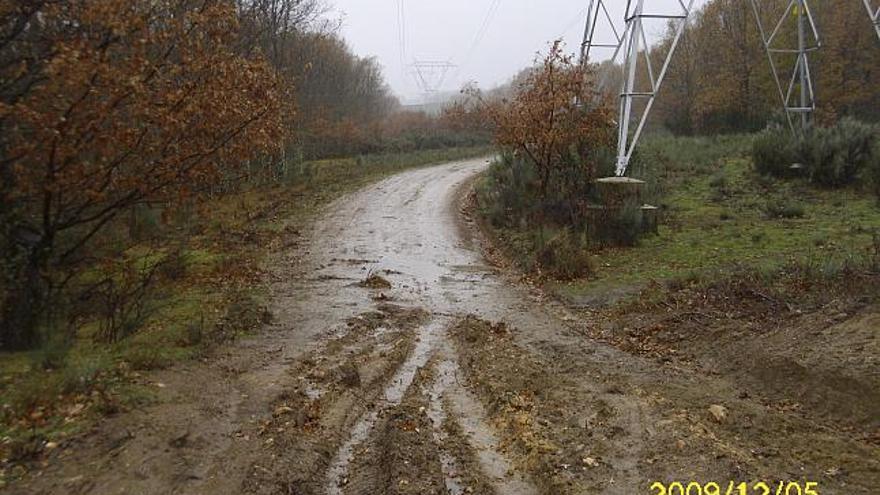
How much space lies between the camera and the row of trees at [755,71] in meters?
36.8

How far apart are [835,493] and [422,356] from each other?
4486 millimetres

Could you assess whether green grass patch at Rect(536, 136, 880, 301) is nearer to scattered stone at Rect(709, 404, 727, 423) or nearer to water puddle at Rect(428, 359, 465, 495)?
water puddle at Rect(428, 359, 465, 495)

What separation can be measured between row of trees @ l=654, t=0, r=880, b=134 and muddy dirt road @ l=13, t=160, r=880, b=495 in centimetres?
3061

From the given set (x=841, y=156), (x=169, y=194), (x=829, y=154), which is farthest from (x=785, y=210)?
(x=169, y=194)

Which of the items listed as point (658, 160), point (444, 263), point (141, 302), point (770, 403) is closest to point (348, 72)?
point (658, 160)

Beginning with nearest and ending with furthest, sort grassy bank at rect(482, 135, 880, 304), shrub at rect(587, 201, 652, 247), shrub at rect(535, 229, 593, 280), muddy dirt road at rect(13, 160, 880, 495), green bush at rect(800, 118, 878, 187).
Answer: muddy dirt road at rect(13, 160, 880, 495) < grassy bank at rect(482, 135, 880, 304) < shrub at rect(535, 229, 593, 280) < shrub at rect(587, 201, 652, 247) < green bush at rect(800, 118, 878, 187)

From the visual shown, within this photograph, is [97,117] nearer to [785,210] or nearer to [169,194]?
[169,194]

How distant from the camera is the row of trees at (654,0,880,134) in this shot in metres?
36.8

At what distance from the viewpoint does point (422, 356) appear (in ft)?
26.2

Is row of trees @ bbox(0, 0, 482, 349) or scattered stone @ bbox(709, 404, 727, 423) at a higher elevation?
row of trees @ bbox(0, 0, 482, 349)

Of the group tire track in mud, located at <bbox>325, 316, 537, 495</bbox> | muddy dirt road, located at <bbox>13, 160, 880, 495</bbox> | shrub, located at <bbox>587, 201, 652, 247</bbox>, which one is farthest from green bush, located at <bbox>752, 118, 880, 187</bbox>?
tire track in mud, located at <bbox>325, 316, 537, 495</bbox>

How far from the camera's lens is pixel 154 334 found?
26.4 ft

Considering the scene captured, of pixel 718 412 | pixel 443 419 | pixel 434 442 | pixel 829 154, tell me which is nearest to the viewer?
pixel 434 442

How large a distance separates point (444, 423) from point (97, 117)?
4.53 m
